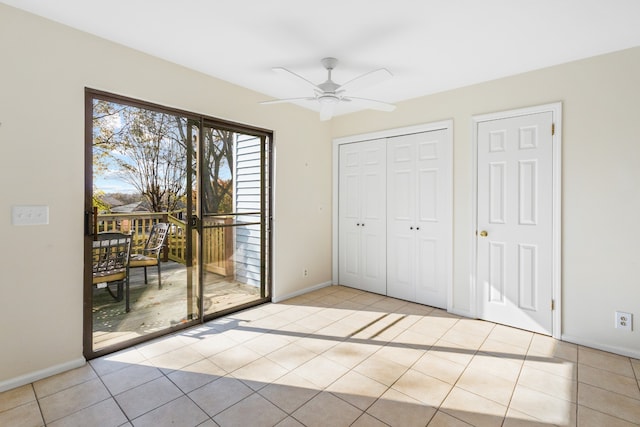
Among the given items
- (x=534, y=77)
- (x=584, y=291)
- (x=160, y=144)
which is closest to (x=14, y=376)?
(x=160, y=144)

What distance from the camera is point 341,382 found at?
2238 millimetres

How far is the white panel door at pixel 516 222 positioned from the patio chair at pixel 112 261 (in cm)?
353

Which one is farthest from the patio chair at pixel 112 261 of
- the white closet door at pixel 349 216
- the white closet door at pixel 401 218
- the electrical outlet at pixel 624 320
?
the electrical outlet at pixel 624 320

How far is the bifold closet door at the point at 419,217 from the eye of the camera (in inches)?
145

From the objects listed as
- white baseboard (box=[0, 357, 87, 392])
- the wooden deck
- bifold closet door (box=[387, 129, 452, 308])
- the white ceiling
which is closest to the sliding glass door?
the wooden deck

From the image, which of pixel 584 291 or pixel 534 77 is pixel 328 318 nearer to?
pixel 584 291

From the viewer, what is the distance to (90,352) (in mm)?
2510

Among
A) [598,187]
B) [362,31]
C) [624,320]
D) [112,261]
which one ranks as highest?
[362,31]

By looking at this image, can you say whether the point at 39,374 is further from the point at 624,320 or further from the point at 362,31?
the point at 624,320

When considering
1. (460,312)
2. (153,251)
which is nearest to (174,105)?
(153,251)

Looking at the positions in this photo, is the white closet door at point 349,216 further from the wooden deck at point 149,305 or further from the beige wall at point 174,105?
the wooden deck at point 149,305

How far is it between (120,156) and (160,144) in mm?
367

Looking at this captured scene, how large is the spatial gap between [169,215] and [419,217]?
2.82m

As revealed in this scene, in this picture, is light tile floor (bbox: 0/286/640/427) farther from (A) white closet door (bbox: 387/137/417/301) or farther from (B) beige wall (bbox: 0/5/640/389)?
(A) white closet door (bbox: 387/137/417/301)
